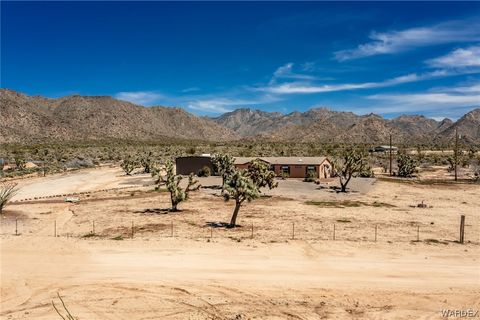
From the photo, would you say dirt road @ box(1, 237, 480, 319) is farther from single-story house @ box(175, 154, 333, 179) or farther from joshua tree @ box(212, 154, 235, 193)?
single-story house @ box(175, 154, 333, 179)

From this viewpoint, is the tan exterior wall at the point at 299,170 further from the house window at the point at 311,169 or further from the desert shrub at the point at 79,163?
the desert shrub at the point at 79,163

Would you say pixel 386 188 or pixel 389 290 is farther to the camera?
pixel 386 188

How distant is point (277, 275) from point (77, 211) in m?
25.1

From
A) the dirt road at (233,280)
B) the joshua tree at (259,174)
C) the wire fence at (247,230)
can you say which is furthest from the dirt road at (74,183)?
the dirt road at (233,280)

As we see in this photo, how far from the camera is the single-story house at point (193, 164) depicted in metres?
71.7

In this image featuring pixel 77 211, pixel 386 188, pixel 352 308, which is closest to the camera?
pixel 352 308

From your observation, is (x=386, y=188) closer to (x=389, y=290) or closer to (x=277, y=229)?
(x=277, y=229)

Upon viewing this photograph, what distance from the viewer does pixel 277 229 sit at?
31.5 meters

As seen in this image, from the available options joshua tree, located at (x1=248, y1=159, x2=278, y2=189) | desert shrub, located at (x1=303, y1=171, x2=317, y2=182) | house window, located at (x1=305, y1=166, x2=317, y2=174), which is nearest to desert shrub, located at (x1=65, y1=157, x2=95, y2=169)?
house window, located at (x1=305, y1=166, x2=317, y2=174)

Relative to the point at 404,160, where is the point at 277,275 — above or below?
below

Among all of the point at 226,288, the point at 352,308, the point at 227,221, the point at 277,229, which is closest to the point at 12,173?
the point at 227,221

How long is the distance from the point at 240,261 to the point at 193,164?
49851mm

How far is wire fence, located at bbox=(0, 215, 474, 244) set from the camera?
2881cm

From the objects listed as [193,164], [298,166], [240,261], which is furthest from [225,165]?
[240,261]
